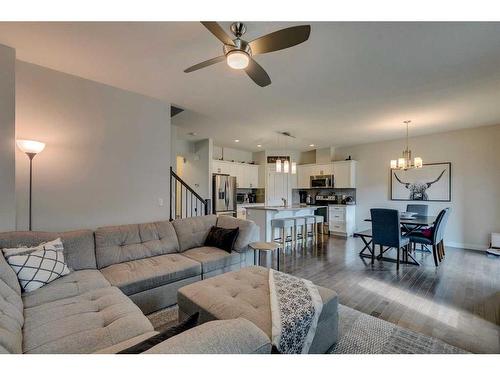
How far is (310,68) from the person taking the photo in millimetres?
2486

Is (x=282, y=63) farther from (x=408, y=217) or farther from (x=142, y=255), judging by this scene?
(x=408, y=217)

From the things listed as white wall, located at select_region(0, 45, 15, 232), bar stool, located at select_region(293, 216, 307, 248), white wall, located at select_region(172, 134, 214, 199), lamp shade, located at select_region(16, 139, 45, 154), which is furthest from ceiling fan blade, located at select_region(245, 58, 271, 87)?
white wall, located at select_region(172, 134, 214, 199)

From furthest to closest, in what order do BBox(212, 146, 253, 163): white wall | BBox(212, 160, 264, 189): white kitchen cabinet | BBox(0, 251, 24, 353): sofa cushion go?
1. BBox(212, 146, 253, 163): white wall
2. BBox(212, 160, 264, 189): white kitchen cabinet
3. BBox(0, 251, 24, 353): sofa cushion

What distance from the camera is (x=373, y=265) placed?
3723mm

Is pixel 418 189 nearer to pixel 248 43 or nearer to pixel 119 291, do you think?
pixel 248 43

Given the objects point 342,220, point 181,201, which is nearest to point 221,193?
point 181,201

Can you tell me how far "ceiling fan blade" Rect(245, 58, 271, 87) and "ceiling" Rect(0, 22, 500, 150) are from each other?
29cm

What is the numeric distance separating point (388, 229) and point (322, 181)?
11.5 ft

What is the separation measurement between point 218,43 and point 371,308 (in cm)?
304

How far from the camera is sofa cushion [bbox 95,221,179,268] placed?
246 centimetres

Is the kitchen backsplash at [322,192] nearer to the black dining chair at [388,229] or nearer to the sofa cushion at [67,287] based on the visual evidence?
the black dining chair at [388,229]

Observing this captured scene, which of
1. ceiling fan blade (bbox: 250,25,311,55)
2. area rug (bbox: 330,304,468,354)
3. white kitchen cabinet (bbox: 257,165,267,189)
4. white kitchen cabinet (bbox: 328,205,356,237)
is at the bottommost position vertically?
area rug (bbox: 330,304,468,354)

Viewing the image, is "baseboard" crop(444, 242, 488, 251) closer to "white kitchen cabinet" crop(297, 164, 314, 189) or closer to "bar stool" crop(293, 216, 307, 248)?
"bar stool" crop(293, 216, 307, 248)
